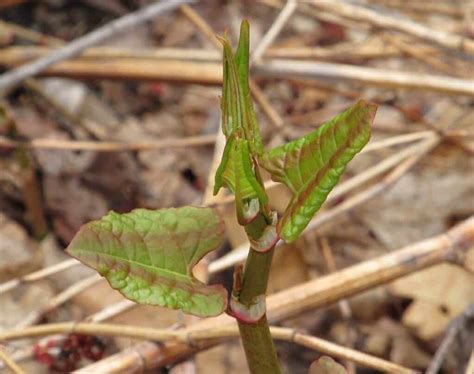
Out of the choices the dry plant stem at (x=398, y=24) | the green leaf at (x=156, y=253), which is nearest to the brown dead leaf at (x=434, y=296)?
the dry plant stem at (x=398, y=24)

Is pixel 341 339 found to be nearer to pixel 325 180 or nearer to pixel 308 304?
pixel 308 304

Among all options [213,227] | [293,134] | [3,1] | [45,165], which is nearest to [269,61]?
[293,134]

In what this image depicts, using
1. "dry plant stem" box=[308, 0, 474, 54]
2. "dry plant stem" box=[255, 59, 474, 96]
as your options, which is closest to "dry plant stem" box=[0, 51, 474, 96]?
"dry plant stem" box=[255, 59, 474, 96]

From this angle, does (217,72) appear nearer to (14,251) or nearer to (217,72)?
(217,72)

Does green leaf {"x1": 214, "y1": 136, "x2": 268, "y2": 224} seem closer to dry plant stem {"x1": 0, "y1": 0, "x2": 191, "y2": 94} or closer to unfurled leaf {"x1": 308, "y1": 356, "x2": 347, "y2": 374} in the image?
unfurled leaf {"x1": 308, "y1": 356, "x2": 347, "y2": 374}

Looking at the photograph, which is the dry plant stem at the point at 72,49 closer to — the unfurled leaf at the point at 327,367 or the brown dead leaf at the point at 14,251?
the brown dead leaf at the point at 14,251
